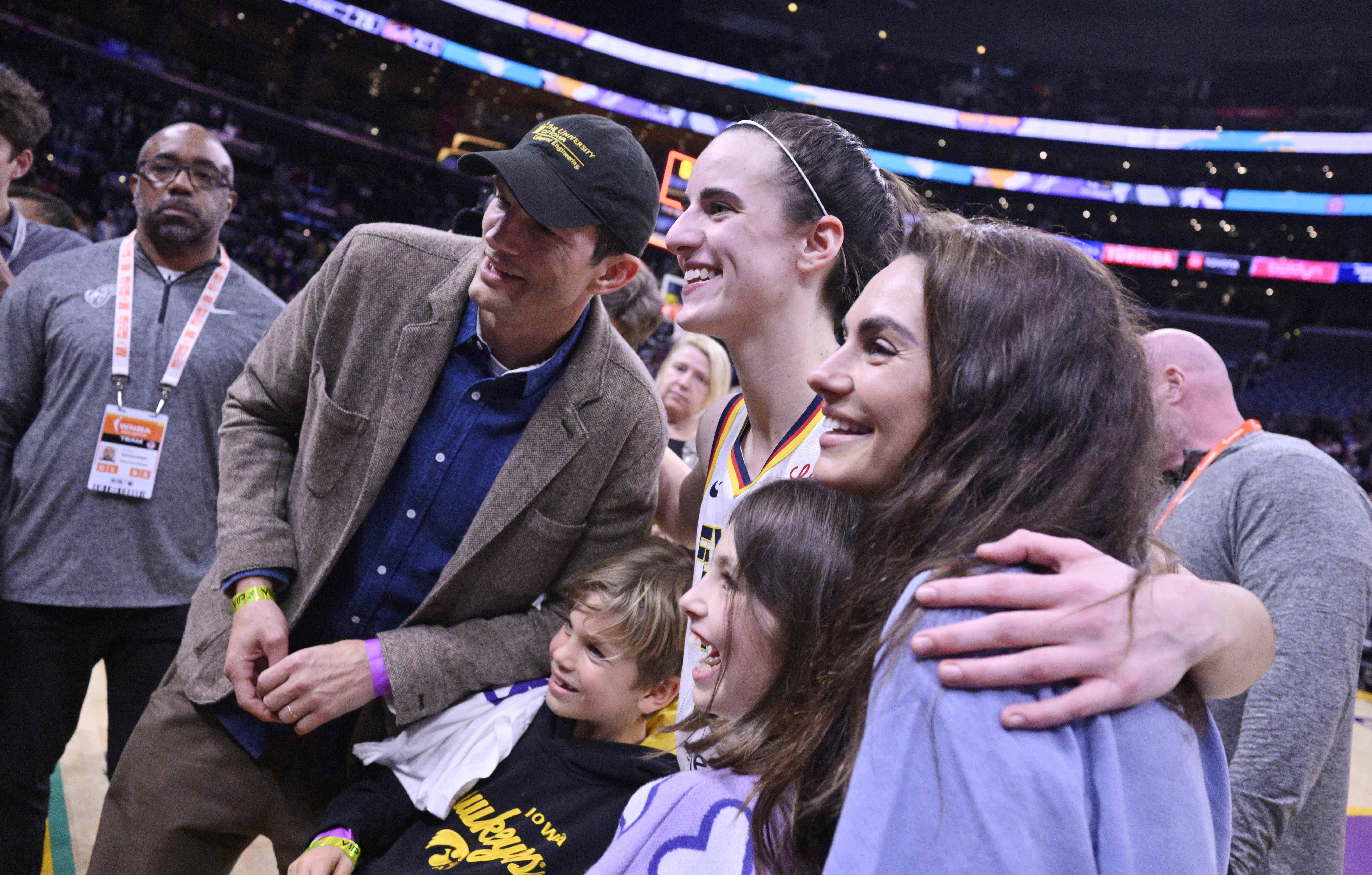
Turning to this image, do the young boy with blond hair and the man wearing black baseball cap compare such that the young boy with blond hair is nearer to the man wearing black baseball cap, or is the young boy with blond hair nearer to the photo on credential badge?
the man wearing black baseball cap

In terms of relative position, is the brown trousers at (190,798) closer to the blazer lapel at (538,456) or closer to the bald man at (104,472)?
the blazer lapel at (538,456)

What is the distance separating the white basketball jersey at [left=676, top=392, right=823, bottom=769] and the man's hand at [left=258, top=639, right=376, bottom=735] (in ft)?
1.84

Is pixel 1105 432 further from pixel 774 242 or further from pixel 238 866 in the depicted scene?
pixel 238 866

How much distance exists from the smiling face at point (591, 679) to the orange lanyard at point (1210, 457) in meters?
1.21

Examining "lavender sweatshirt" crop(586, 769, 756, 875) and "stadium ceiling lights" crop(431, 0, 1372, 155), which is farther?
"stadium ceiling lights" crop(431, 0, 1372, 155)

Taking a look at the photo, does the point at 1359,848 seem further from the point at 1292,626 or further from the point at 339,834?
the point at 339,834

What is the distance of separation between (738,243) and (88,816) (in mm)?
3082

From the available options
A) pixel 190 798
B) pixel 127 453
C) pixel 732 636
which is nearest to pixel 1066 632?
pixel 732 636

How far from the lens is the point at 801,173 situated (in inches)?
64.4

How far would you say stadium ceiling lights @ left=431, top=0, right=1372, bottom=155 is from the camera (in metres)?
16.5

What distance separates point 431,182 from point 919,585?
17468 mm

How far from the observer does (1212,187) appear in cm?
1709

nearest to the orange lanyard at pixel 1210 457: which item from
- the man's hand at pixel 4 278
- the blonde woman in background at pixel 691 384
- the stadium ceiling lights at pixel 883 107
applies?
the blonde woman in background at pixel 691 384

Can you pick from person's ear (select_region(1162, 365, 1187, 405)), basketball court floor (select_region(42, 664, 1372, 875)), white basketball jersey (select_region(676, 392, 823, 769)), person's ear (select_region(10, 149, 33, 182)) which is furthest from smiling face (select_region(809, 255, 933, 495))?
person's ear (select_region(10, 149, 33, 182))
